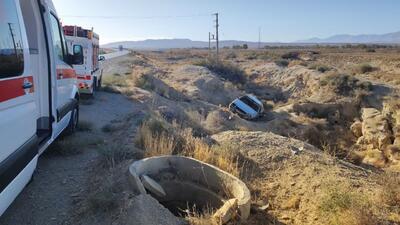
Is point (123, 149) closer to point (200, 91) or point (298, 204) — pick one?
point (298, 204)

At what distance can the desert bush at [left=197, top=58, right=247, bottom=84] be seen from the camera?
47.5m

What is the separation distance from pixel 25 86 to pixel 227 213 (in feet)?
10.1

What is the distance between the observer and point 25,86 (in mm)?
5469

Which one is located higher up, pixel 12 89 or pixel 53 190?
pixel 12 89

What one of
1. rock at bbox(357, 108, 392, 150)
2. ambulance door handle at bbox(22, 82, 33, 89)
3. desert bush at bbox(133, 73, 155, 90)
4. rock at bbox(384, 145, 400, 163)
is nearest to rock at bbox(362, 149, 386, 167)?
rock at bbox(384, 145, 400, 163)

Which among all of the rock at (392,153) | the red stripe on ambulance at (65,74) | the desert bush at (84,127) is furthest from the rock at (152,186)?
the rock at (392,153)

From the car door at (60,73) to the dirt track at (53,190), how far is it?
2.27 feet

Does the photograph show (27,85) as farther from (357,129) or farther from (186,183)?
(357,129)

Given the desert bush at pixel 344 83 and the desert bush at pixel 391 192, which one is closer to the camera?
the desert bush at pixel 391 192

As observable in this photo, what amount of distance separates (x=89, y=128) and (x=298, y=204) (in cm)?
660

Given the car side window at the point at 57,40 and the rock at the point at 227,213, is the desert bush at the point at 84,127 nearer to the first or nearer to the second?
the car side window at the point at 57,40

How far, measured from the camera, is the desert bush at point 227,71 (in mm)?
47469

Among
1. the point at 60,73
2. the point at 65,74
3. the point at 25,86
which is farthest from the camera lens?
the point at 65,74

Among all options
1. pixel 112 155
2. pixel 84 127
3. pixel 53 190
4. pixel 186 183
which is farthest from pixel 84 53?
pixel 53 190
